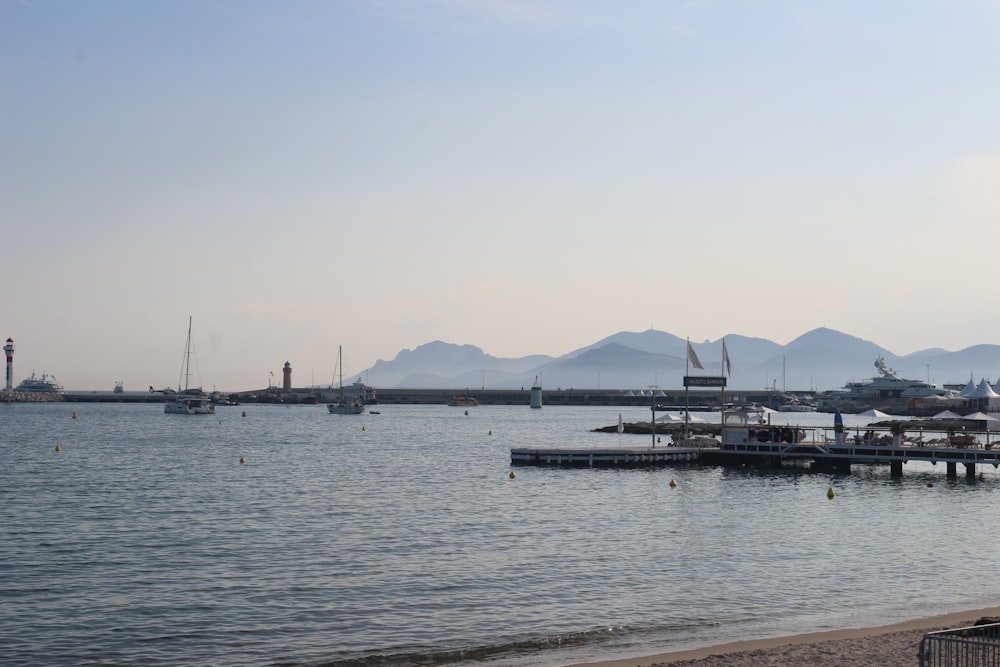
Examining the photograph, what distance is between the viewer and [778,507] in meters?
48.5

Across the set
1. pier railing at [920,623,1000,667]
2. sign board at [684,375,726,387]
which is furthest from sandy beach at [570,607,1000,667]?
sign board at [684,375,726,387]

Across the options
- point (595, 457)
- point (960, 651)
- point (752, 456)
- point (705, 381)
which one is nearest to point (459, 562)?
point (960, 651)

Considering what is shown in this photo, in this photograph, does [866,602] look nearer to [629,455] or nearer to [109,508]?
[109,508]

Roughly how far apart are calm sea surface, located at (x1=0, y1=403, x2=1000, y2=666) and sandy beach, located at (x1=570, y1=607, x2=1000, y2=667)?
1.01m

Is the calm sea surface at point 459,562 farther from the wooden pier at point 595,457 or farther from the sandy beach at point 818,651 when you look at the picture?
the wooden pier at point 595,457

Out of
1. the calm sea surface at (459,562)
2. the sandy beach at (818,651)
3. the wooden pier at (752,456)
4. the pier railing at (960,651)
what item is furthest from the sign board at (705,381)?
the pier railing at (960,651)

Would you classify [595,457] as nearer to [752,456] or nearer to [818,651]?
[752,456]

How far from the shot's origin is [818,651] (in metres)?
21.1

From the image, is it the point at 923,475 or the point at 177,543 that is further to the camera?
the point at 923,475

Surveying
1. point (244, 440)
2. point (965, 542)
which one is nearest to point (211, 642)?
point (965, 542)

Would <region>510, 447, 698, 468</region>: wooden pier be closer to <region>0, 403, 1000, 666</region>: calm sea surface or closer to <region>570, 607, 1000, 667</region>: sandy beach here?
<region>0, 403, 1000, 666</region>: calm sea surface

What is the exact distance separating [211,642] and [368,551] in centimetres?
1178

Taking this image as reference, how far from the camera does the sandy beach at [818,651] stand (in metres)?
20.0

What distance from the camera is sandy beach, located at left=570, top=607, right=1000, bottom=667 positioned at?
2003 cm
